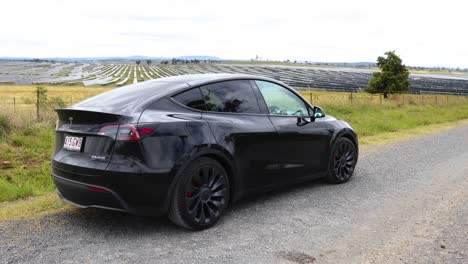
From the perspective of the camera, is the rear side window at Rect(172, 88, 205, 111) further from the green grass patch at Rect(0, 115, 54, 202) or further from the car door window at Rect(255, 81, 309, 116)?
the green grass patch at Rect(0, 115, 54, 202)

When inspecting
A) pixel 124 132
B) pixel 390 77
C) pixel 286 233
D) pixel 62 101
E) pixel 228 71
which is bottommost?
pixel 286 233

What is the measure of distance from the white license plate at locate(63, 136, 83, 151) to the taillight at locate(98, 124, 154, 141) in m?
0.34

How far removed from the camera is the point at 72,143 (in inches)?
177

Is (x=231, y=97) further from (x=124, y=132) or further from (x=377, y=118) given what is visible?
(x=377, y=118)

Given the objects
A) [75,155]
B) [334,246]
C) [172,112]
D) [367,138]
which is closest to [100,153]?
[75,155]

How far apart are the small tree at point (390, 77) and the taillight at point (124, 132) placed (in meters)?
37.1

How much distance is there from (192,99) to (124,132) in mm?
890

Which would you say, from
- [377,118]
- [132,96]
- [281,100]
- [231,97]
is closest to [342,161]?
[281,100]

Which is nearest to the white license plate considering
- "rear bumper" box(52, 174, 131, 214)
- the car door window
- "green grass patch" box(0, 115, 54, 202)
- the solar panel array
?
"rear bumper" box(52, 174, 131, 214)

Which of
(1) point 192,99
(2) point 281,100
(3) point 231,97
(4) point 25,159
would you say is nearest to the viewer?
(1) point 192,99

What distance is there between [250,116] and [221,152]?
74cm

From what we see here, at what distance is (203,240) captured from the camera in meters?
4.34

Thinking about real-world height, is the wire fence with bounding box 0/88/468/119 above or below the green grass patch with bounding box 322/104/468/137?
above

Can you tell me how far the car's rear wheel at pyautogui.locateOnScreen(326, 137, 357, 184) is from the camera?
6.56 meters
